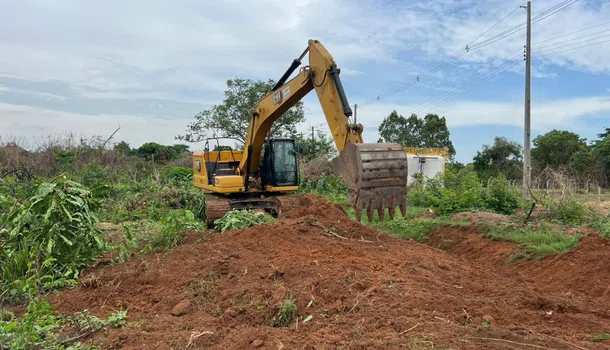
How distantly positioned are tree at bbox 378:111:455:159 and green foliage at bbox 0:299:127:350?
1728 inches

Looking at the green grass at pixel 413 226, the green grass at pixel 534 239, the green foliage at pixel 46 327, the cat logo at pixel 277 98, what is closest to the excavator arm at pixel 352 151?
the cat logo at pixel 277 98

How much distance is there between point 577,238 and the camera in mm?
8125

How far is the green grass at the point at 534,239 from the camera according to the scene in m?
7.89

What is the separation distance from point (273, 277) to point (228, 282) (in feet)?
1.67

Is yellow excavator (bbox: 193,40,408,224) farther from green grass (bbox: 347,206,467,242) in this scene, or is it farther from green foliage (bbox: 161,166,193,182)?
green foliage (bbox: 161,166,193,182)

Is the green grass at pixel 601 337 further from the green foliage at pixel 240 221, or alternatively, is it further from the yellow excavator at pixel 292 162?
the green foliage at pixel 240 221

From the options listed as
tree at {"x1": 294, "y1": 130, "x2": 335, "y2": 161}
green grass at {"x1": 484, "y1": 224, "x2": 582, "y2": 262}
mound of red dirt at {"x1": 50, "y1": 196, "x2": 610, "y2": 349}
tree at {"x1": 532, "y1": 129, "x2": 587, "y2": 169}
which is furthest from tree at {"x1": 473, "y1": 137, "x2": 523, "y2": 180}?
mound of red dirt at {"x1": 50, "y1": 196, "x2": 610, "y2": 349}

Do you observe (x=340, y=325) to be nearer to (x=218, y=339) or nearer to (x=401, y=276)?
(x=218, y=339)

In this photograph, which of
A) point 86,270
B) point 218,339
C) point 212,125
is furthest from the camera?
point 212,125

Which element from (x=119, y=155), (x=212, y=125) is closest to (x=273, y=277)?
(x=119, y=155)

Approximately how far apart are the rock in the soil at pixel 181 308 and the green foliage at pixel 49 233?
1944mm

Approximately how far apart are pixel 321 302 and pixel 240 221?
Answer: 4.69m

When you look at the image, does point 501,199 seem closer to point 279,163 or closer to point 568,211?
point 568,211

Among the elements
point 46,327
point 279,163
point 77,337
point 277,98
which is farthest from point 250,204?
point 46,327
